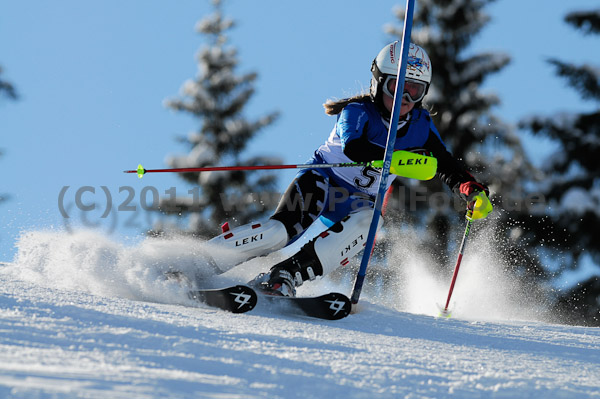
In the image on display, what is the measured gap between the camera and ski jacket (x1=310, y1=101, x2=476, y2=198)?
4.33 metres

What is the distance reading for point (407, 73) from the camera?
443 cm

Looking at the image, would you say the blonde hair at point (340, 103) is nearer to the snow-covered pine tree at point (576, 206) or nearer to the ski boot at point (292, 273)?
the ski boot at point (292, 273)

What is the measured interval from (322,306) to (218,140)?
1241cm

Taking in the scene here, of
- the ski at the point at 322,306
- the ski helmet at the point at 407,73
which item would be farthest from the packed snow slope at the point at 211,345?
the ski helmet at the point at 407,73

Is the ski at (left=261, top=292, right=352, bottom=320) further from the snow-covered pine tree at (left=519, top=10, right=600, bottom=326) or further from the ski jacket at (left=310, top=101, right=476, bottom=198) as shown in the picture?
the snow-covered pine tree at (left=519, top=10, right=600, bottom=326)

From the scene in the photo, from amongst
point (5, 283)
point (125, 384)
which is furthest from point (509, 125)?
point (125, 384)

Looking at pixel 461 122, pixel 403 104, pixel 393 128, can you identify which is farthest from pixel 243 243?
pixel 461 122

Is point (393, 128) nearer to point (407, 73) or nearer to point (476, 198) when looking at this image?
point (407, 73)

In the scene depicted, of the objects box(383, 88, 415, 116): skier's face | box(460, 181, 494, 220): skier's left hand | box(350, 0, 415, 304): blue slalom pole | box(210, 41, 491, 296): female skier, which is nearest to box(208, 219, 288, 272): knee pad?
box(210, 41, 491, 296): female skier

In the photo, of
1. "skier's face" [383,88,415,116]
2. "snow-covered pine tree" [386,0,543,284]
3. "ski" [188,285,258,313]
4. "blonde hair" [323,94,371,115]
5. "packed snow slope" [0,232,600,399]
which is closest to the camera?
"packed snow slope" [0,232,600,399]

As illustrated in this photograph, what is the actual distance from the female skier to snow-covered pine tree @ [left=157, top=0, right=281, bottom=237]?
10.0 metres

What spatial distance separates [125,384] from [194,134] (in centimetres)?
1449

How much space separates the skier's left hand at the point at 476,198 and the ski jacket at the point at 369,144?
0.28ft

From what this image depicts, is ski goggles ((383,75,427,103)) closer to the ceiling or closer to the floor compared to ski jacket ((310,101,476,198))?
closer to the ceiling
